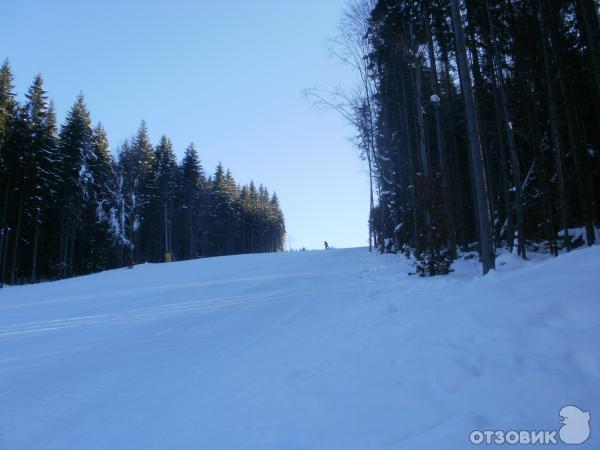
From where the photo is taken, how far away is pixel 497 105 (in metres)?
14.8

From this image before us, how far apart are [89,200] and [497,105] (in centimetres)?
3816

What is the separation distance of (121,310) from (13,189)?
1094 inches

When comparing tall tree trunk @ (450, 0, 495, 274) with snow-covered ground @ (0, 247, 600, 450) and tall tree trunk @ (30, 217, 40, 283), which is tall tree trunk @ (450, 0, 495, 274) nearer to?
snow-covered ground @ (0, 247, 600, 450)

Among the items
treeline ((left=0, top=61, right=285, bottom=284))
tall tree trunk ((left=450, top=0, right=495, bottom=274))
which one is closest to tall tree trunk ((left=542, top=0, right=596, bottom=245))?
tall tree trunk ((left=450, top=0, right=495, bottom=274))

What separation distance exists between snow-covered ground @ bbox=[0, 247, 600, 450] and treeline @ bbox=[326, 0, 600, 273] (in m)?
5.05

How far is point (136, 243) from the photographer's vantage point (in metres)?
45.2

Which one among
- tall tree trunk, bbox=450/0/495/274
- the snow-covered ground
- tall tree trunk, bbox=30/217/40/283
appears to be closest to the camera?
the snow-covered ground

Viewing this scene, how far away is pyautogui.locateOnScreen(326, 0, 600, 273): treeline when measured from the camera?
1078 cm

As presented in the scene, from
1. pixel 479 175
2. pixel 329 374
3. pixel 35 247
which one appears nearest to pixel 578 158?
pixel 479 175

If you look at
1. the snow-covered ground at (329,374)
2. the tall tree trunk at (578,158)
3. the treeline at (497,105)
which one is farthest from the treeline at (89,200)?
the tall tree trunk at (578,158)

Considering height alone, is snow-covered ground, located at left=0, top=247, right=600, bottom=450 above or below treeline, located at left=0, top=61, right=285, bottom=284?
below

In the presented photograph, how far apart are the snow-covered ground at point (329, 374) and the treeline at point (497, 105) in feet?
16.6

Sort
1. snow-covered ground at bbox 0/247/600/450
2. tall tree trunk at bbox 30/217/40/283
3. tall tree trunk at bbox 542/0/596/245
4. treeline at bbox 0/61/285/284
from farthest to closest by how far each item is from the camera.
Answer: tall tree trunk at bbox 30/217/40/283
treeline at bbox 0/61/285/284
tall tree trunk at bbox 542/0/596/245
snow-covered ground at bbox 0/247/600/450

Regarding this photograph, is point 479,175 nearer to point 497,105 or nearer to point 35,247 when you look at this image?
point 497,105
